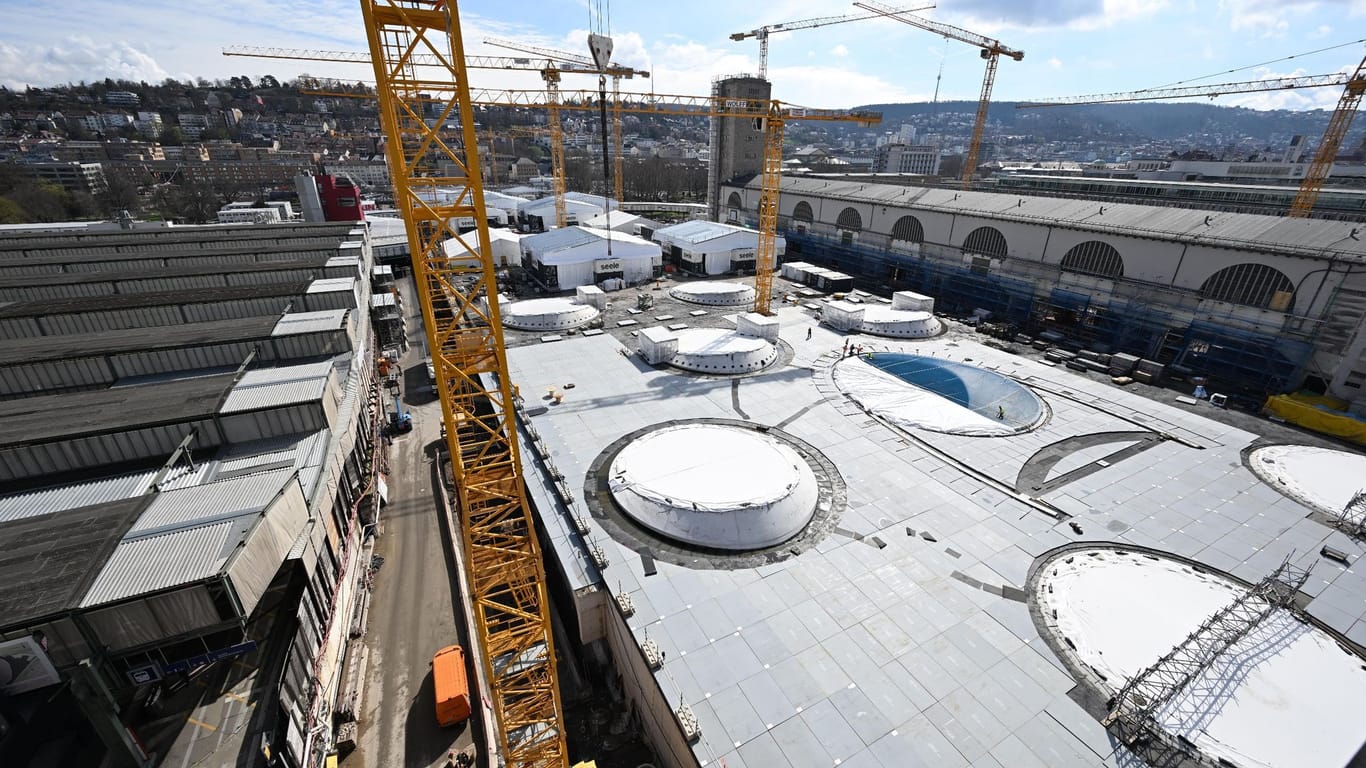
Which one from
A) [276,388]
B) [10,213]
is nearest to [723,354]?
[276,388]

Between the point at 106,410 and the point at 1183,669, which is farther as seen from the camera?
the point at 106,410

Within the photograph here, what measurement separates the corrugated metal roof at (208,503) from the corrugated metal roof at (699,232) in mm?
68234

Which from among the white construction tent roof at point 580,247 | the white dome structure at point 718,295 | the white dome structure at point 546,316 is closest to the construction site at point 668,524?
the white dome structure at point 546,316

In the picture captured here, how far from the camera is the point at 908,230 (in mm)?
78188

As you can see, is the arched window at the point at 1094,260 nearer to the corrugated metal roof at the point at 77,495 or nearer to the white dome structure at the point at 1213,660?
the white dome structure at the point at 1213,660

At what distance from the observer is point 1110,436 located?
36.9m

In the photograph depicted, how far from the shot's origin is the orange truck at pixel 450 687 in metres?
23.5

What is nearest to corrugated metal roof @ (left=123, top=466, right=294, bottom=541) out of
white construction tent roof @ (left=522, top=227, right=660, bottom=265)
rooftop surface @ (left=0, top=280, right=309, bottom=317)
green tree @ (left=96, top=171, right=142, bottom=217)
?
rooftop surface @ (left=0, top=280, right=309, bottom=317)

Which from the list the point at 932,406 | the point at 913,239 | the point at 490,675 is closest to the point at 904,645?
the point at 490,675

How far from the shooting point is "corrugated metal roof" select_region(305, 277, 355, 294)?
45719 millimetres

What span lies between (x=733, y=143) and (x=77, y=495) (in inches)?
4967

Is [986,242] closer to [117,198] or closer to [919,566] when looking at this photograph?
[919,566]

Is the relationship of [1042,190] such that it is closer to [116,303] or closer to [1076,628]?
[1076,628]

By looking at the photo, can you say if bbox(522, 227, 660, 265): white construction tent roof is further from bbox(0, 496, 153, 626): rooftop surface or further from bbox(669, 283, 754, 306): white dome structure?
bbox(0, 496, 153, 626): rooftop surface
